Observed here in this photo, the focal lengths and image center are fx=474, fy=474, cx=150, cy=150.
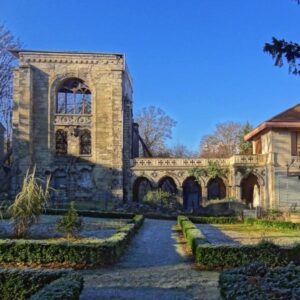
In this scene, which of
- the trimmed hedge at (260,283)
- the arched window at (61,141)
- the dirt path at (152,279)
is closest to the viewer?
the trimmed hedge at (260,283)

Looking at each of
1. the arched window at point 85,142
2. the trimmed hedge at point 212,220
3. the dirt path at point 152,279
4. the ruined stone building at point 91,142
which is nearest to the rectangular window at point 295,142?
the ruined stone building at point 91,142

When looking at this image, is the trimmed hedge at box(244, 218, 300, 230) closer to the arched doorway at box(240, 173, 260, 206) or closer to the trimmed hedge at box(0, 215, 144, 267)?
the arched doorway at box(240, 173, 260, 206)

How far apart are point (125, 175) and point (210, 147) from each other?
89.4ft

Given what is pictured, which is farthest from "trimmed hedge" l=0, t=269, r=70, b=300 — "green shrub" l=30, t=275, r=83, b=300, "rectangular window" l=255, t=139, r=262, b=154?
"rectangular window" l=255, t=139, r=262, b=154

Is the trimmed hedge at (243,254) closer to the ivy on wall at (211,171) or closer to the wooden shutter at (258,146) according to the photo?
the ivy on wall at (211,171)

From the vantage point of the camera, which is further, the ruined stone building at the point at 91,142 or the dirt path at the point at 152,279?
the ruined stone building at the point at 91,142

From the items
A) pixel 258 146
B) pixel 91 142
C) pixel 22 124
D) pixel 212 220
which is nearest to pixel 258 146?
pixel 258 146

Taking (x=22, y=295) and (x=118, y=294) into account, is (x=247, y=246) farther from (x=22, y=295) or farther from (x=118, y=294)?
(x=22, y=295)

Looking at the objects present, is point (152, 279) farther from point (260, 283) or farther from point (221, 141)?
point (221, 141)

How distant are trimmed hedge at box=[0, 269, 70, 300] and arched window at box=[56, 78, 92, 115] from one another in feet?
106

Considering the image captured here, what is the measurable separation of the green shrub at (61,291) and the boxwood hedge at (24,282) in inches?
22.6

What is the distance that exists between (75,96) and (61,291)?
116 ft

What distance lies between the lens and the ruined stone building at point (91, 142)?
3722cm

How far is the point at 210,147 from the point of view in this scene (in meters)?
63.4
